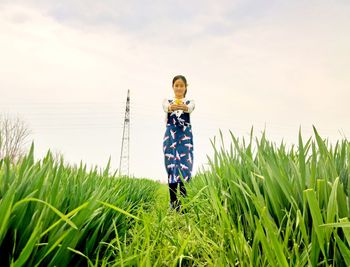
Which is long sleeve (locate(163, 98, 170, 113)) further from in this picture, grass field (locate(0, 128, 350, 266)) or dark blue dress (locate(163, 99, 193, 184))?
grass field (locate(0, 128, 350, 266))

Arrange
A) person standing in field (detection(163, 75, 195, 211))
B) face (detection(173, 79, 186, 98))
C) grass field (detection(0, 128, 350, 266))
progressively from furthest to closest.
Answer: face (detection(173, 79, 186, 98)), person standing in field (detection(163, 75, 195, 211)), grass field (detection(0, 128, 350, 266))

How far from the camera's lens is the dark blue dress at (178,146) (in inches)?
170

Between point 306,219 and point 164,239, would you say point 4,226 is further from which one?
point 164,239

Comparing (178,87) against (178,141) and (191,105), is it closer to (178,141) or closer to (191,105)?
(191,105)

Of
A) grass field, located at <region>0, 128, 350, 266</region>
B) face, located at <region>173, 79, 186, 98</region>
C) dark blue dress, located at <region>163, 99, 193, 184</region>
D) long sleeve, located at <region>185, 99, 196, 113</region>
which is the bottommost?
grass field, located at <region>0, 128, 350, 266</region>

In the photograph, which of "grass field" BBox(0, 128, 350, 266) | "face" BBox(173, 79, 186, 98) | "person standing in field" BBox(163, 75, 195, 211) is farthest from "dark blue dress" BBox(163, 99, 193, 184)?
"grass field" BBox(0, 128, 350, 266)

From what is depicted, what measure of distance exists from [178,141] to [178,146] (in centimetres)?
6

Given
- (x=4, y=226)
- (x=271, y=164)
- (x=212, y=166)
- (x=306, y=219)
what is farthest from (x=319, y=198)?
(x=212, y=166)

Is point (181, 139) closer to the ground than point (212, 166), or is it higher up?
higher up

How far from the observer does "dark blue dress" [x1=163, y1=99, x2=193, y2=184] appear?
4324mm

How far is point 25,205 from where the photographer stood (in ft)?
3.21

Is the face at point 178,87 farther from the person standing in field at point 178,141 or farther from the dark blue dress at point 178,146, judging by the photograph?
the dark blue dress at point 178,146

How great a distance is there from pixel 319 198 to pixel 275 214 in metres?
0.24

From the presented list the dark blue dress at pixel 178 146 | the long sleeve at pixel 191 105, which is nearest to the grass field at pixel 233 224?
the dark blue dress at pixel 178 146
